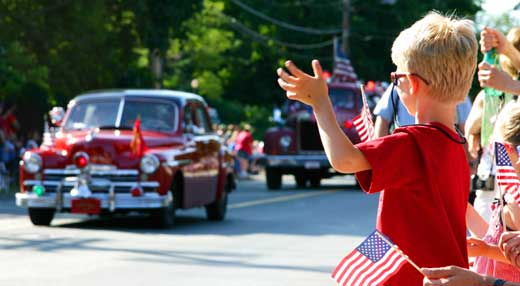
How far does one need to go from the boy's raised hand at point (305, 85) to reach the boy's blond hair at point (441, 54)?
0.35 metres

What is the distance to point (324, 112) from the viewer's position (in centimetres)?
392

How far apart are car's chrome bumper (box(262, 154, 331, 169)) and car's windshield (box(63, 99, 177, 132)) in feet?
41.7

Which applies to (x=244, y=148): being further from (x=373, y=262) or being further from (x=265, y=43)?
(x=373, y=262)

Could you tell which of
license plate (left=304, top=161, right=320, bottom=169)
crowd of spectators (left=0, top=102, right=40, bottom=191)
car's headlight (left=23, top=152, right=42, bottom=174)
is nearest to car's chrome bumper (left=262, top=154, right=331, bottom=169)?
license plate (left=304, top=161, right=320, bottom=169)

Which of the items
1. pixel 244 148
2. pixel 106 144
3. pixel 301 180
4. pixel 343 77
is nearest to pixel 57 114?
pixel 106 144

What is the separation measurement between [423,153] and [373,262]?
385mm

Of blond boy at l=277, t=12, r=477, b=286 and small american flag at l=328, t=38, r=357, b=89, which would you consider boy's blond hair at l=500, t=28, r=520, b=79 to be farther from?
small american flag at l=328, t=38, r=357, b=89

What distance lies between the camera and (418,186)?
162 inches

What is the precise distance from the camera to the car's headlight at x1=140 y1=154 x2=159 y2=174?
15.5 metres

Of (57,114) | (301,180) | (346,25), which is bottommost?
(301,180)

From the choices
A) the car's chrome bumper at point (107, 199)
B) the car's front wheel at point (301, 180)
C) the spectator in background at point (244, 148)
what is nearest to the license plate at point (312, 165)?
the car's front wheel at point (301, 180)

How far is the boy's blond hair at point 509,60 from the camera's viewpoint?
7373 millimetres

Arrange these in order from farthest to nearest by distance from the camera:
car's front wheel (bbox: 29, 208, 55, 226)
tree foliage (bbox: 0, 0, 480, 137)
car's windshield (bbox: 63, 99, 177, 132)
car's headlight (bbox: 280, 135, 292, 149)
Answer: tree foliage (bbox: 0, 0, 480, 137) → car's headlight (bbox: 280, 135, 292, 149) → car's windshield (bbox: 63, 99, 177, 132) → car's front wheel (bbox: 29, 208, 55, 226)

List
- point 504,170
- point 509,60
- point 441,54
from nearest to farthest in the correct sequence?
point 441,54, point 504,170, point 509,60
